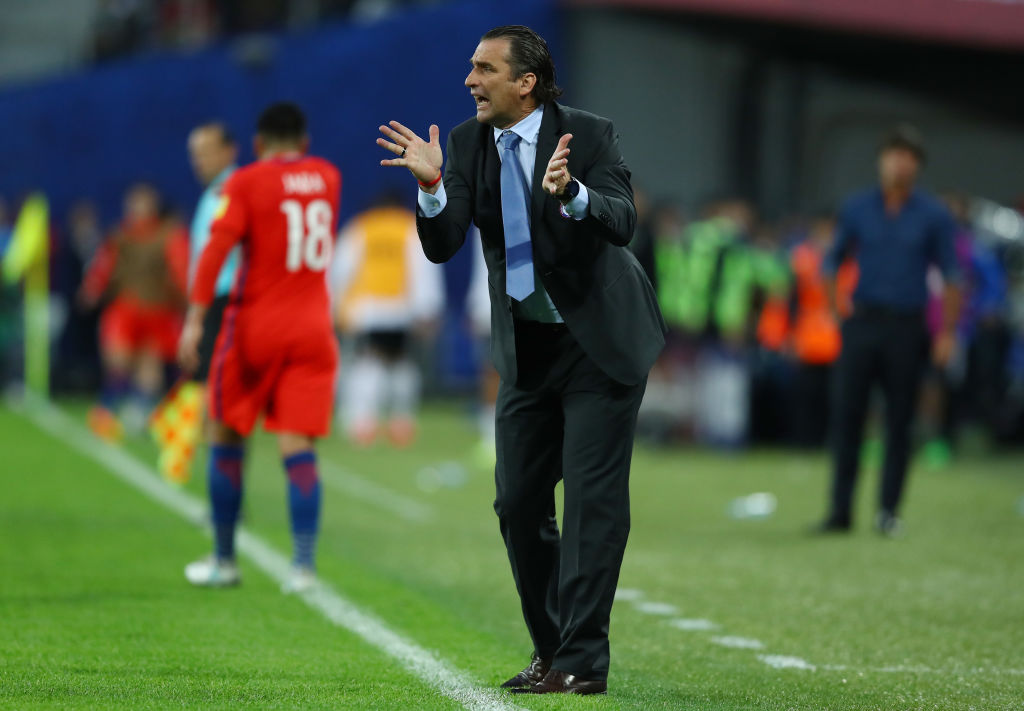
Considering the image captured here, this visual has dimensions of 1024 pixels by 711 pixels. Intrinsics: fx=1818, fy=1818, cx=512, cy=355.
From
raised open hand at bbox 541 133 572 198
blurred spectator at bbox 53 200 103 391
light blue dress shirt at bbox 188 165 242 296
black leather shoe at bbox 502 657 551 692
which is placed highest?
raised open hand at bbox 541 133 572 198

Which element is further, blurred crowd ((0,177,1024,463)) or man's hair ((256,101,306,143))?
blurred crowd ((0,177,1024,463))

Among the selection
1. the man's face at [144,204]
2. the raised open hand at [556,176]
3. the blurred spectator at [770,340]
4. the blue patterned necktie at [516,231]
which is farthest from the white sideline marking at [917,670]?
the man's face at [144,204]

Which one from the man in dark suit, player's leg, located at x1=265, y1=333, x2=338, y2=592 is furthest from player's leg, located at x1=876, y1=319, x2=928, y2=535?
the man in dark suit

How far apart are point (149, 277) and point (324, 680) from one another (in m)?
11.8

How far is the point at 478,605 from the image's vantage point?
7.91 m

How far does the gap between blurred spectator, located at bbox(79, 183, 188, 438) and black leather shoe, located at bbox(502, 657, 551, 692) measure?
11.7 meters

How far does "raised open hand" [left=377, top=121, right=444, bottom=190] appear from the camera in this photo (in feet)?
17.9

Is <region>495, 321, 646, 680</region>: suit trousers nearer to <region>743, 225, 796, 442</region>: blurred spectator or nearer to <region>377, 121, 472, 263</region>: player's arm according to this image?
<region>377, 121, 472, 263</region>: player's arm

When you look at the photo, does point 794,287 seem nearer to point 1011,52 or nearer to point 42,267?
point 1011,52

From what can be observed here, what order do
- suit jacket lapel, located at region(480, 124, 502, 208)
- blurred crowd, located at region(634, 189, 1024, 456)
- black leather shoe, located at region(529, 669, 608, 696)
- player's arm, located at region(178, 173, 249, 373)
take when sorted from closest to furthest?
black leather shoe, located at region(529, 669, 608, 696), suit jacket lapel, located at region(480, 124, 502, 208), player's arm, located at region(178, 173, 249, 373), blurred crowd, located at region(634, 189, 1024, 456)

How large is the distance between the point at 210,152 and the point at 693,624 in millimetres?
3826

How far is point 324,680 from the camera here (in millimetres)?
5926

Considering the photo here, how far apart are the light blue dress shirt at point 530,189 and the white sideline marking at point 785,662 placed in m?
1.62

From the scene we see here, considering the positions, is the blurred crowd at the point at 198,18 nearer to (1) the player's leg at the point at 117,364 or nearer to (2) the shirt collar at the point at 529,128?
(1) the player's leg at the point at 117,364
